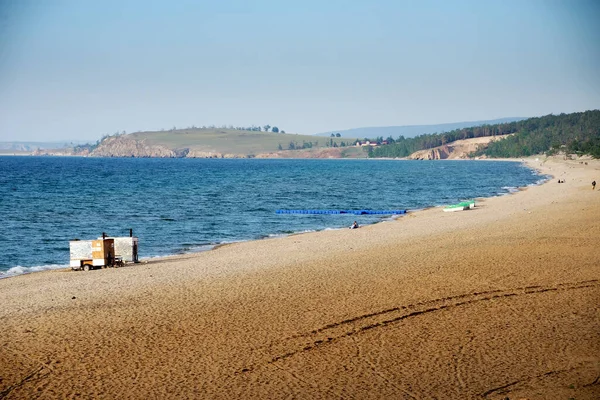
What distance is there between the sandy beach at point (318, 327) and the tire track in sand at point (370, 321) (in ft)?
0.17

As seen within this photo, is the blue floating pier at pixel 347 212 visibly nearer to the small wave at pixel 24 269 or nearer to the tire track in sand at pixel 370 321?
the small wave at pixel 24 269

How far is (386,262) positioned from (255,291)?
679cm

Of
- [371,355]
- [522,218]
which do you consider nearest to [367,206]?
[522,218]

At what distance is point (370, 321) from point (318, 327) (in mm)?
1421

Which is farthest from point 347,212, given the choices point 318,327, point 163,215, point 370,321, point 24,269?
point 318,327

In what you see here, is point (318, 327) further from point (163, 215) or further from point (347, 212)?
point (347, 212)

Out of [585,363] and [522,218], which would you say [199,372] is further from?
[522,218]

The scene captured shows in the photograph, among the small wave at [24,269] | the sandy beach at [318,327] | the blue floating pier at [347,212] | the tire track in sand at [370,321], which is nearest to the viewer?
the sandy beach at [318,327]

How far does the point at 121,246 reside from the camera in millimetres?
28703

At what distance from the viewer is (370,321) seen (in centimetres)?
1666

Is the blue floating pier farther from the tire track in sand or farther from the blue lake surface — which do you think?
the tire track in sand

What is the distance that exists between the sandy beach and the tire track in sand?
0.17ft

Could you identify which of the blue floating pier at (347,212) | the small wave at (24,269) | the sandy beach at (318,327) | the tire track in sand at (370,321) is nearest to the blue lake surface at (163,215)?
the small wave at (24,269)

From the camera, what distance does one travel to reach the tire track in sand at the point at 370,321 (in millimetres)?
14570
